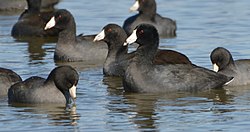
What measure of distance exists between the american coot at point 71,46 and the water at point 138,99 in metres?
0.35

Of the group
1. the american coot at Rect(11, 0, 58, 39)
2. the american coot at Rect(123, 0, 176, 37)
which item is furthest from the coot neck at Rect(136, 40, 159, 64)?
the american coot at Rect(11, 0, 58, 39)

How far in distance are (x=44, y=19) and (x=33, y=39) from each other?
1.97 feet

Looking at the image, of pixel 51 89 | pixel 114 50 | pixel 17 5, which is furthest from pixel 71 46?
pixel 17 5

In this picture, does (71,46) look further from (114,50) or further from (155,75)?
(155,75)

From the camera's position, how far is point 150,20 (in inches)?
921

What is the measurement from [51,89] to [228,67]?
11.2 feet

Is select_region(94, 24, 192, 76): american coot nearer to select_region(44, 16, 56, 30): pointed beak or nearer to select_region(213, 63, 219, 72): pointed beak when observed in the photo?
select_region(213, 63, 219, 72): pointed beak

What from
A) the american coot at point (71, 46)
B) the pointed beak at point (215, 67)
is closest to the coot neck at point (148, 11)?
the american coot at point (71, 46)

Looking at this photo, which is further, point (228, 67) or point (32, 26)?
point (32, 26)

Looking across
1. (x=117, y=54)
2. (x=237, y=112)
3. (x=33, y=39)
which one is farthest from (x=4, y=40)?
(x=237, y=112)

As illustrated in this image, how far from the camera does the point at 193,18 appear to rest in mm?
24641

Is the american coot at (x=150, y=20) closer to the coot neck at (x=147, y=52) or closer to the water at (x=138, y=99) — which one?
the water at (x=138, y=99)

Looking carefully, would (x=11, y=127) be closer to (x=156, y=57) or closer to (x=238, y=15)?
(x=156, y=57)

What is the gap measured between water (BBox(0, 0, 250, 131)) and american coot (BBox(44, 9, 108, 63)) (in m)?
0.35
